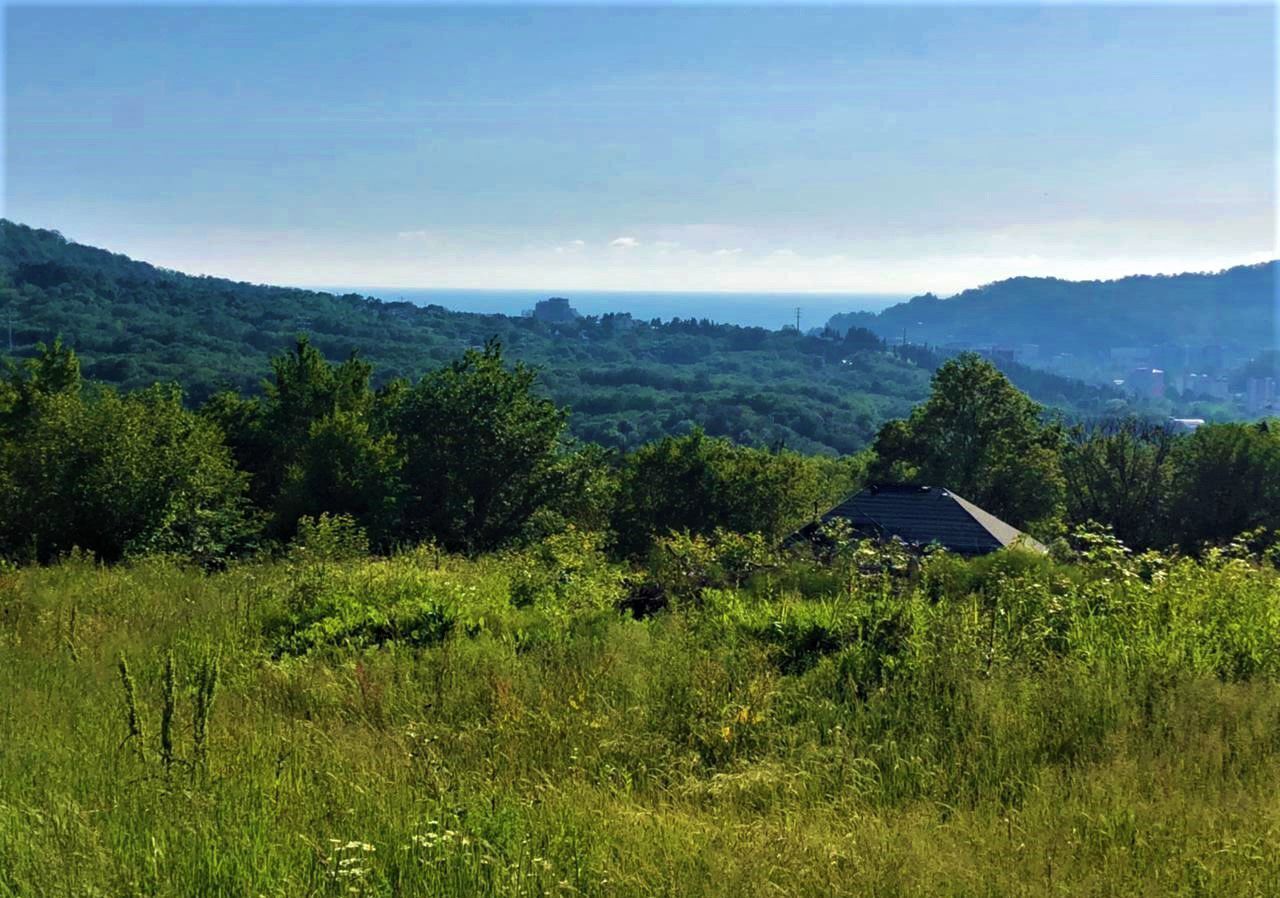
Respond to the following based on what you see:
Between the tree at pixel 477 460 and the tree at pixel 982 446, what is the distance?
14.7 m

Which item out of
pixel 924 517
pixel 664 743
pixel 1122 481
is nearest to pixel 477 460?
pixel 924 517

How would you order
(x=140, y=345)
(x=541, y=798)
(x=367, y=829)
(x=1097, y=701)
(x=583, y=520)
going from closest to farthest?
1. (x=367, y=829)
2. (x=541, y=798)
3. (x=1097, y=701)
4. (x=583, y=520)
5. (x=140, y=345)

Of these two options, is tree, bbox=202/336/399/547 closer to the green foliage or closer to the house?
the green foliage

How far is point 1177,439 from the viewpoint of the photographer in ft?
128

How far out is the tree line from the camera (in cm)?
1673

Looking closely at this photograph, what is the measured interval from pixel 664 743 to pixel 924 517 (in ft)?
61.0

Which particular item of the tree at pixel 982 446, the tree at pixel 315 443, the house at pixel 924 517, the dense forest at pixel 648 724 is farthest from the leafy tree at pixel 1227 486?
the dense forest at pixel 648 724

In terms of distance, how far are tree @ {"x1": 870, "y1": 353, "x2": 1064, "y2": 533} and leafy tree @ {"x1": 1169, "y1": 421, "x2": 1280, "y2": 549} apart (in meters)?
6.02

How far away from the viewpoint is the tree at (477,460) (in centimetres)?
2789

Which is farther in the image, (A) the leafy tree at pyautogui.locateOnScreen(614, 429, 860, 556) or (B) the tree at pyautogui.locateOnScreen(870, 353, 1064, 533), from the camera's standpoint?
(B) the tree at pyautogui.locateOnScreen(870, 353, 1064, 533)

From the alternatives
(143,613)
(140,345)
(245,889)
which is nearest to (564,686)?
(245,889)

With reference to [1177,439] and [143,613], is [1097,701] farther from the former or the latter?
[1177,439]

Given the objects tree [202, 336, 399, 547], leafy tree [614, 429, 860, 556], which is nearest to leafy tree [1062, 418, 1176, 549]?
leafy tree [614, 429, 860, 556]

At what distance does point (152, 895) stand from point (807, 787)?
2255 mm
